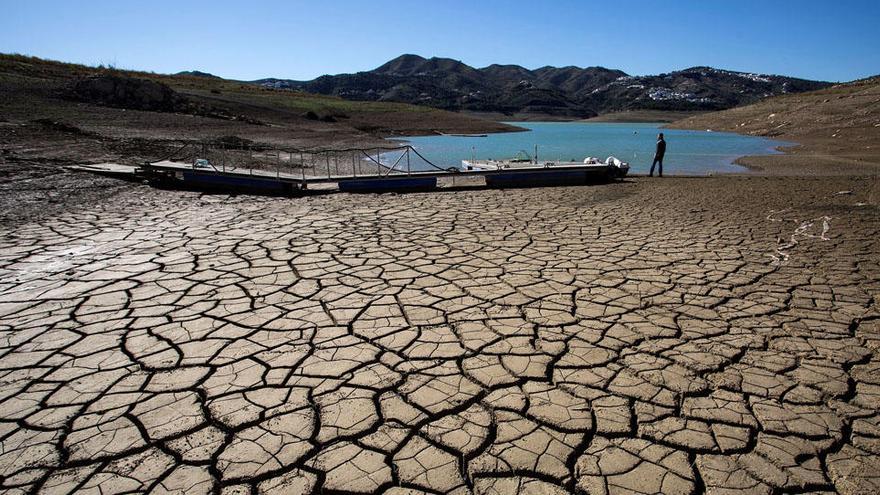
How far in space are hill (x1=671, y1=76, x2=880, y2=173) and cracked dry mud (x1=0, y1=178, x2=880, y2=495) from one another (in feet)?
52.9

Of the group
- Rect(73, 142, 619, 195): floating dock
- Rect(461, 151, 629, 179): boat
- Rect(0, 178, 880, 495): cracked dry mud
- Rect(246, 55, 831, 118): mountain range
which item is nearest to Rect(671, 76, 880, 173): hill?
Rect(461, 151, 629, 179): boat

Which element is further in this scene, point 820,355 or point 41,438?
point 820,355

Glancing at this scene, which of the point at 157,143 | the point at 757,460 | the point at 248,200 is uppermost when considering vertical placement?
the point at 157,143

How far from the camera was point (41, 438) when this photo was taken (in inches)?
97.8

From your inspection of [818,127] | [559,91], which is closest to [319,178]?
[818,127]

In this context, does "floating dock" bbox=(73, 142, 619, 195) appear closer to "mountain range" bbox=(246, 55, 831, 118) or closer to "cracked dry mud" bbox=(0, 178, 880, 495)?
"cracked dry mud" bbox=(0, 178, 880, 495)

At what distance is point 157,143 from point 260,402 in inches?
650

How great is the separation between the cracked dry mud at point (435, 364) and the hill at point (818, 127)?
52.9ft

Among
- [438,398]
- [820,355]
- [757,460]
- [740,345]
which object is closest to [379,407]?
[438,398]

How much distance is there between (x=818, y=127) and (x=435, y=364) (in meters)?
40.2

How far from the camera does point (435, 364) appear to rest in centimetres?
322

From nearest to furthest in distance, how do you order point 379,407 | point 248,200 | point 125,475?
point 125,475 < point 379,407 < point 248,200

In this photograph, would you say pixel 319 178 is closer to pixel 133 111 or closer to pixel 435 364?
pixel 435 364

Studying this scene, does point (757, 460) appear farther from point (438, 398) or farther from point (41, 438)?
point (41, 438)
